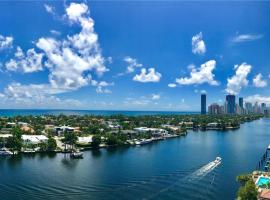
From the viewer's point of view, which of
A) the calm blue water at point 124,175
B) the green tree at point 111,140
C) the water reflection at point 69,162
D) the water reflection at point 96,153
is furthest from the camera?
the green tree at point 111,140

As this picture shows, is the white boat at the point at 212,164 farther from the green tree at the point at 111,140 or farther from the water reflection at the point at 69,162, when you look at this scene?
the green tree at the point at 111,140

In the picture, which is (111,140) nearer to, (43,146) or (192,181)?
(43,146)

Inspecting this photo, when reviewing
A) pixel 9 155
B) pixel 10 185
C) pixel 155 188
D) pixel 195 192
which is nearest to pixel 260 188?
pixel 195 192

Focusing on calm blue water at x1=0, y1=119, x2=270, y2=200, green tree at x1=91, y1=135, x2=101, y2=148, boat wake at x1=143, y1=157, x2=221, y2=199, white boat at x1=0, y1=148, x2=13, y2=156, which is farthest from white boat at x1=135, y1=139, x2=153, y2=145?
boat wake at x1=143, y1=157, x2=221, y2=199

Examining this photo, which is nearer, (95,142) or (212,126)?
(95,142)

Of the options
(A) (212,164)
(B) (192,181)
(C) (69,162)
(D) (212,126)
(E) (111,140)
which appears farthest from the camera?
(D) (212,126)

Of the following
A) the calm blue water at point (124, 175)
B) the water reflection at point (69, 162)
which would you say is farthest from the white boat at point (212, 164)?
the water reflection at point (69, 162)

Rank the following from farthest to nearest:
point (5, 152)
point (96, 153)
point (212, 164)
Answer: point (96, 153), point (5, 152), point (212, 164)

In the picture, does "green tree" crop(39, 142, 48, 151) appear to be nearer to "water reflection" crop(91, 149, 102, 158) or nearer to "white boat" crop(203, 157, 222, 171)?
"water reflection" crop(91, 149, 102, 158)

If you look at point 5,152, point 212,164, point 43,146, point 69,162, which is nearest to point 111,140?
point 43,146
